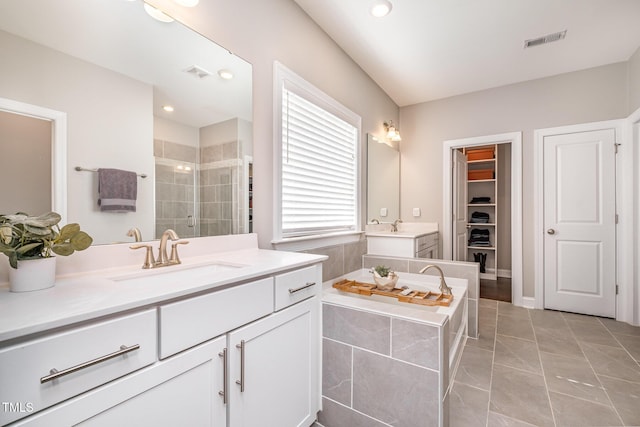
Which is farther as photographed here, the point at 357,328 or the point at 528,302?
the point at 528,302

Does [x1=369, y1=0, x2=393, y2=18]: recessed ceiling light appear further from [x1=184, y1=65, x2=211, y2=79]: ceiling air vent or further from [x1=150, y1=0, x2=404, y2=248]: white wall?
[x1=184, y1=65, x2=211, y2=79]: ceiling air vent

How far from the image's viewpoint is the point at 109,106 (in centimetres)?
112

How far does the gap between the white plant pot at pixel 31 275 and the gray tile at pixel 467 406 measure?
1.92 metres

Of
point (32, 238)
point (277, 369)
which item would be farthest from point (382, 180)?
point (32, 238)

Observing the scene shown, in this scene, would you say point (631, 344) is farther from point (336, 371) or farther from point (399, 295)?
point (336, 371)

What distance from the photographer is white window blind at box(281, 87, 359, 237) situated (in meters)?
2.03

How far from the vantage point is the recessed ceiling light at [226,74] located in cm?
158

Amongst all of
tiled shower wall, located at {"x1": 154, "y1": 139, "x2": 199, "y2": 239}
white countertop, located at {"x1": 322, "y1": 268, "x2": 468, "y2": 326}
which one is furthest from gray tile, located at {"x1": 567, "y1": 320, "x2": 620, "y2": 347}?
tiled shower wall, located at {"x1": 154, "y1": 139, "x2": 199, "y2": 239}

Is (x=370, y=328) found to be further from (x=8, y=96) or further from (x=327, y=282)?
(x=8, y=96)

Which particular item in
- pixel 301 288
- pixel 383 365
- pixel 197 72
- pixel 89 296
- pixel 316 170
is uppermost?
pixel 197 72

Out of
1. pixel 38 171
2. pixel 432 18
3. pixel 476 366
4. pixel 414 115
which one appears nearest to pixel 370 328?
pixel 476 366

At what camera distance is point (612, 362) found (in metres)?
2.07

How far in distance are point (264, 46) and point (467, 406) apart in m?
2.55

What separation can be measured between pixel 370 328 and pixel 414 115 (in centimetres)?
343
